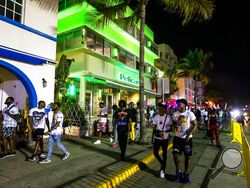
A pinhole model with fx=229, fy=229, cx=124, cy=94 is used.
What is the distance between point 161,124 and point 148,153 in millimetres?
2657

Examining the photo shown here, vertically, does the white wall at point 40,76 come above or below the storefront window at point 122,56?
below

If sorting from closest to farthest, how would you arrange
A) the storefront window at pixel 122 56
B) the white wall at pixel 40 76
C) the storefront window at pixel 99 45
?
1. the white wall at pixel 40 76
2. the storefront window at pixel 99 45
3. the storefront window at pixel 122 56

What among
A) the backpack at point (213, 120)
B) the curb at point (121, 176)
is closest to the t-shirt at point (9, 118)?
the curb at point (121, 176)

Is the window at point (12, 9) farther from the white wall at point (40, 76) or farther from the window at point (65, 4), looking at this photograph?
the window at point (65, 4)

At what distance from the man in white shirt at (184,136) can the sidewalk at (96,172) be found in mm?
464

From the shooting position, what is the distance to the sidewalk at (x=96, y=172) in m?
5.08

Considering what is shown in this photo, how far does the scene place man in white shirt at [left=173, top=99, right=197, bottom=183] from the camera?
5.34m

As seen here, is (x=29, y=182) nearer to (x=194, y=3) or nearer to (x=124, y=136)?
(x=124, y=136)

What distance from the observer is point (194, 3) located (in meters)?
10.4

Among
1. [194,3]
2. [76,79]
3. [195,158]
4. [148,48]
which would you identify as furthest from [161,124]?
[148,48]

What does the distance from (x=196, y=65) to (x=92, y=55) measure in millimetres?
23702

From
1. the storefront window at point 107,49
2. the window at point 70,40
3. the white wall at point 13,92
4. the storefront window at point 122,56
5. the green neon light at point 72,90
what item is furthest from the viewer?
the storefront window at point 122,56

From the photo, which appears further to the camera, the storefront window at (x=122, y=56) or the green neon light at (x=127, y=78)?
the storefront window at (x=122, y=56)

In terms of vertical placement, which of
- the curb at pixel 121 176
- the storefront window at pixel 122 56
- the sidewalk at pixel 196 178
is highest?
the storefront window at pixel 122 56
